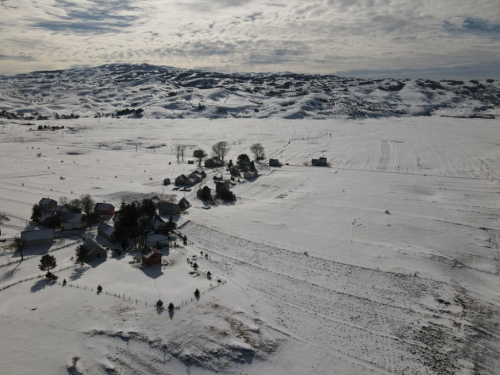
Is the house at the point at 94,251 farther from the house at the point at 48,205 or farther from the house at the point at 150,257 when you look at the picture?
the house at the point at 48,205

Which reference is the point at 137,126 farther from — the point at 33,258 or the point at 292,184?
the point at 33,258

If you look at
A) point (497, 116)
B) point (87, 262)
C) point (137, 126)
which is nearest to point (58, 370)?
point (87, 262)

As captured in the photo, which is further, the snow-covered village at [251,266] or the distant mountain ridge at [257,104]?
the distant mountain ridge at [257,104]

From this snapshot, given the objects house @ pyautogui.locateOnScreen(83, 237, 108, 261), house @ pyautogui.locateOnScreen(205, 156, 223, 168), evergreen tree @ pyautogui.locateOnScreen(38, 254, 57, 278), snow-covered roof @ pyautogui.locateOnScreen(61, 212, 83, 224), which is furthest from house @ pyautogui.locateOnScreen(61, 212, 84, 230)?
house @ pyautogui.locateOnScreen(205, 156, 223, 168)

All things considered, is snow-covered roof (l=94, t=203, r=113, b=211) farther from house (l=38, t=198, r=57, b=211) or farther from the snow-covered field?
the snow-covered field

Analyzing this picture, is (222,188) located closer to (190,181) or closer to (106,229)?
(190,181)

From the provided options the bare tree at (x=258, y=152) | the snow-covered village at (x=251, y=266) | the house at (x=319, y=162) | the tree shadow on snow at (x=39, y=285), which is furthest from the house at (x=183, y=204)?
the house at (x=319, y=162)
